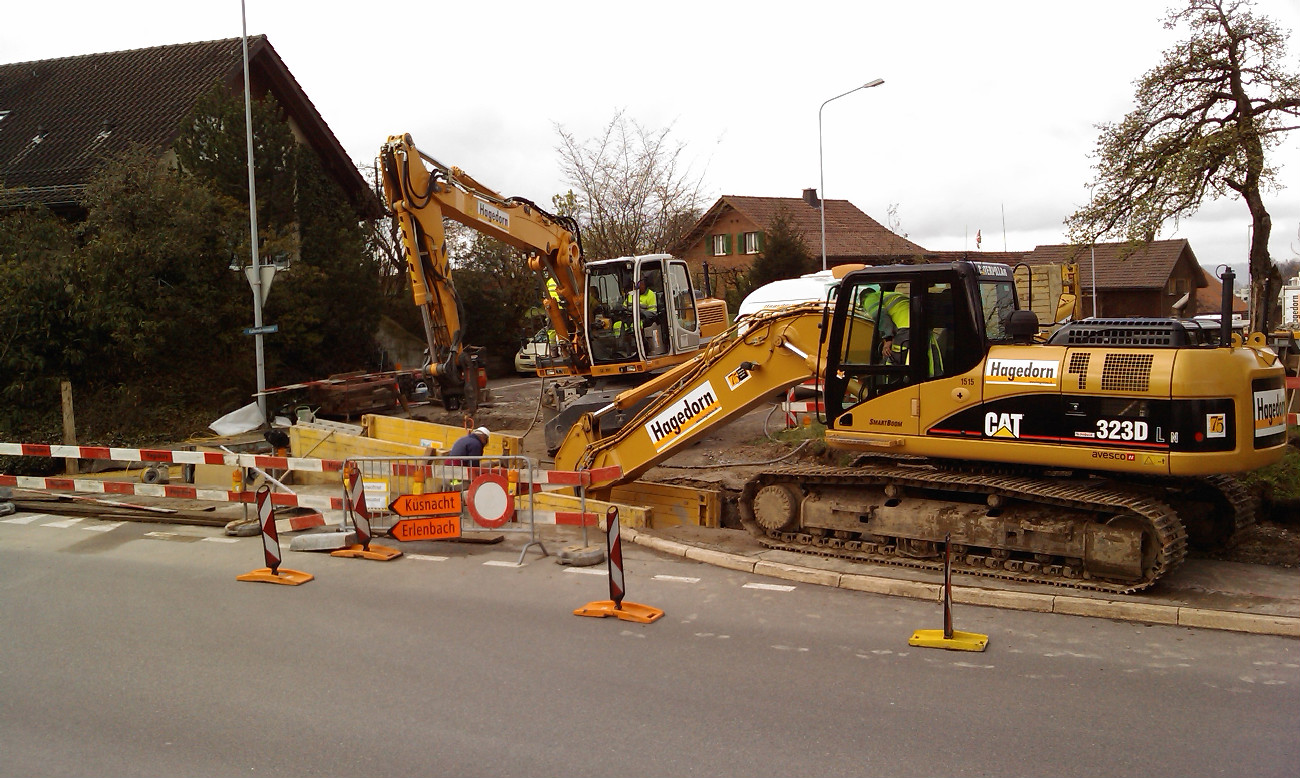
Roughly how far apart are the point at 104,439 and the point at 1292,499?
20.1 meters

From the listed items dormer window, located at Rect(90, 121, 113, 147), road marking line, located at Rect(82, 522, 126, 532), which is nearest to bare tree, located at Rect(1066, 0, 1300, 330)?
road marking line, located at Rect(82, 522, 126, 532)

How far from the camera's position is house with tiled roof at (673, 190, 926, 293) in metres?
44.5

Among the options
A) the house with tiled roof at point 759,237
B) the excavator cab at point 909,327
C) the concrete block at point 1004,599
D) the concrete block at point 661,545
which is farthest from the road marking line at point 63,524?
the house with tiled roof at point 759,237

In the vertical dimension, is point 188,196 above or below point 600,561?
above

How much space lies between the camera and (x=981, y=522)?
8367mm

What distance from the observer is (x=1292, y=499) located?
10.1m

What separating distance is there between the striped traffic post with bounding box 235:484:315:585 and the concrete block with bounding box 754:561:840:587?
4.30 m

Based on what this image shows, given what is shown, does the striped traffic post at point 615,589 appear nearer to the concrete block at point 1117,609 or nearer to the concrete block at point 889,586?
the concrete block at point 889,586

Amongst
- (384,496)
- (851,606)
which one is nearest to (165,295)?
(384,496)

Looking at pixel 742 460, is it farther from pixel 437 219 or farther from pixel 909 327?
pixel 909 327

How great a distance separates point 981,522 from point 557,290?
11078 mm

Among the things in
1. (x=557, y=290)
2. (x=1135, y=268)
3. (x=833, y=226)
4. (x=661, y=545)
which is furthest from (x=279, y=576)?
(x=1135, y=268)

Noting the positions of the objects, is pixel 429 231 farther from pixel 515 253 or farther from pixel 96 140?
pixel 515 253

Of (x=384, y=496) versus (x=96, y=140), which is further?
(x=96, y=140)
